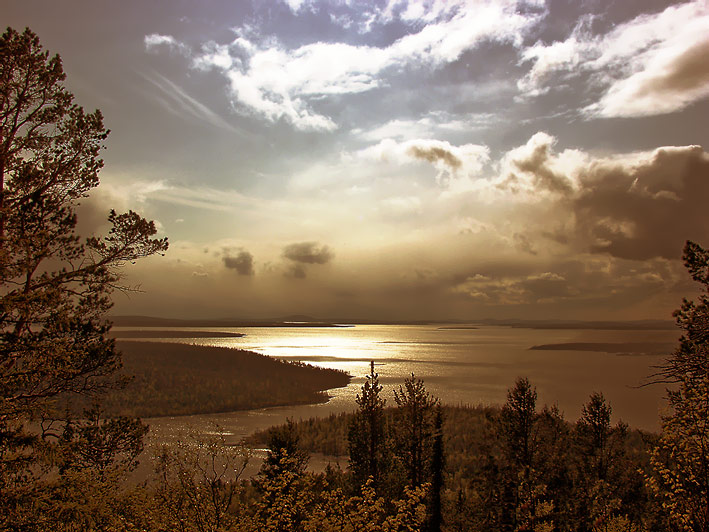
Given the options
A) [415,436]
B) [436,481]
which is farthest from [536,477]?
[415,436]

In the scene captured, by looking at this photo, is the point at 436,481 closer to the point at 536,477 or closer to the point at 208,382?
the point at 536,477

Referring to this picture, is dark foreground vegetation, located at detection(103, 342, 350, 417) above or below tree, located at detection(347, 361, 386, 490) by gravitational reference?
below

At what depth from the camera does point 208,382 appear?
74750 millimetres

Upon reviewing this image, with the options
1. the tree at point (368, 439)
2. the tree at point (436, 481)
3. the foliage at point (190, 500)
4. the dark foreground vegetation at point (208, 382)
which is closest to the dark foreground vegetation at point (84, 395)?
the foliage at point (190, 500)

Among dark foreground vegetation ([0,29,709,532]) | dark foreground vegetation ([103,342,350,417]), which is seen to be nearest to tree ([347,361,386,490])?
dark foreground vegetation ([0,29,709,532])

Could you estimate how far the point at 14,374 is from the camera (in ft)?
27.5

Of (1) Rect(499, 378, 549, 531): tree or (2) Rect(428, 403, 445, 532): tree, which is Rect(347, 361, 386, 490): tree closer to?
(2) Rect(428, 403, 445, 532): tree

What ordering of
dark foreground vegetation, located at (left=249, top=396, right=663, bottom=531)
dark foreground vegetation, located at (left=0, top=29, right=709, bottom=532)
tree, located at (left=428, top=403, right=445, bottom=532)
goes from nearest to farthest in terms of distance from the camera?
dark foreground vegetation, located at (left=0, top=29, right=709, bottom=532)
dark foreground vegetation, located at (left=249, top=396, right=663, bottom=531)
tree, located at (left=428, top=403, right=445, bottom=532)

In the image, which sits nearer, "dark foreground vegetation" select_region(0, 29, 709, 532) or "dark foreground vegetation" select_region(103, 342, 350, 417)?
"dark foreground vegetation" select_region(0, 29, 709, 532)

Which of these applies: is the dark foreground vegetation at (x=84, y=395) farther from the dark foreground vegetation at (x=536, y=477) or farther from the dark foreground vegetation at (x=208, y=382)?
the dark foreground vegetation at (x=208, y=382)

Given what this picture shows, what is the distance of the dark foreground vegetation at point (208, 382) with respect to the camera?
63.6m

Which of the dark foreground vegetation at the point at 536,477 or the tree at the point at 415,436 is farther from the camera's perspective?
the tree at the point at 415,436

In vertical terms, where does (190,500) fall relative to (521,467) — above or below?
above

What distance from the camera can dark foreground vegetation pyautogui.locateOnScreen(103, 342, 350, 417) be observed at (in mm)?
63625
